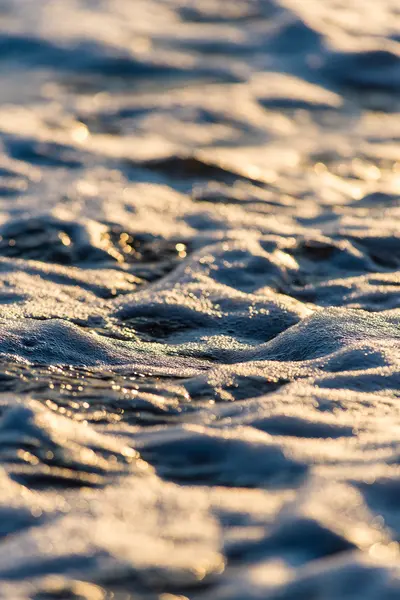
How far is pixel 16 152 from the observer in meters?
5.28

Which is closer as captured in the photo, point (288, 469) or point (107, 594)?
point (107, 594)

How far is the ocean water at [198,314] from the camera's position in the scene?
2.06 m

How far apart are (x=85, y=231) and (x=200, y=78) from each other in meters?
2.79

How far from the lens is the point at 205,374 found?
2.90 meters

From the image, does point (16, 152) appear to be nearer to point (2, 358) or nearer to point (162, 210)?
point (162, 210)

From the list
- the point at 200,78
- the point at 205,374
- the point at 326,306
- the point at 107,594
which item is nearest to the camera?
the point at 107,594

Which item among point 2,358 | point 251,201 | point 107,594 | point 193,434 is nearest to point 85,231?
point 251,201

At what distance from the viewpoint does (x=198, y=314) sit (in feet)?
11.2

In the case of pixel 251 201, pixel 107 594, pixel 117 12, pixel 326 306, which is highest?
pixel 117 12

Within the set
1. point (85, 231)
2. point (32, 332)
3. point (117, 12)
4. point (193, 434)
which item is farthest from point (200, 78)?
point (193, 434)

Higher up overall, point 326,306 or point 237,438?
point 326,306

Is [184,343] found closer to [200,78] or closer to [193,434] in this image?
[193,434]

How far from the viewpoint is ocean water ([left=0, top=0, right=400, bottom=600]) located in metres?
2.06

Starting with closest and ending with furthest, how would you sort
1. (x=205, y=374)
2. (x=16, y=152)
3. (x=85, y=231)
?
(x=205, y=374), (x=85, y=231), (x=16, y=152)
